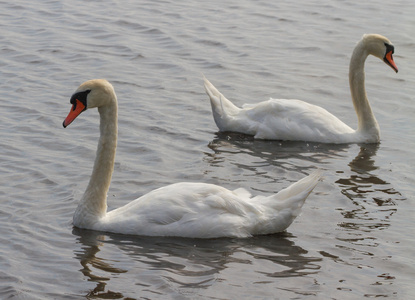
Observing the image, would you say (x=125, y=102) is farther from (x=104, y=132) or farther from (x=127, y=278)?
(x=127, y=278)

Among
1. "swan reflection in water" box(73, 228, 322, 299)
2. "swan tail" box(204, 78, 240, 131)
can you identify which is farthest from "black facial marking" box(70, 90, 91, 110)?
"swan tail" box(204, 78, 240, 131)

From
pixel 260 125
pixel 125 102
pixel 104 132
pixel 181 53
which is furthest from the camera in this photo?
pixel 181 53

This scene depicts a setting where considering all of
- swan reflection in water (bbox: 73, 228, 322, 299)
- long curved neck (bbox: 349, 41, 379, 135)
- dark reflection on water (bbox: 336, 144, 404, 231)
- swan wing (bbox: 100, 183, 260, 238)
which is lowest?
swan reflection in water (bbox: 73, 228, 322, 299)

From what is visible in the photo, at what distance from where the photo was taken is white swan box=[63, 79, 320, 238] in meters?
7.85

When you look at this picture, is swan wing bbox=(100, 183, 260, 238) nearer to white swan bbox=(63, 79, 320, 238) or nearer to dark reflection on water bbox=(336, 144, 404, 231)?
white swan bbox=(63, 79, 320, 238)

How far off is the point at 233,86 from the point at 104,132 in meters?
5.62

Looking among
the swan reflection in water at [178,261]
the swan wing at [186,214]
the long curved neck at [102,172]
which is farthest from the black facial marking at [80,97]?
the swan reflection in water at [178,261]

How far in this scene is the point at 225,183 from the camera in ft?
31.7

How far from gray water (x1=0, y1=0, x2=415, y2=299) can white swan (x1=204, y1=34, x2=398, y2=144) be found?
156 millimetres

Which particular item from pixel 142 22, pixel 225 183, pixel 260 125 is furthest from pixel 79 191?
pixel 142 22

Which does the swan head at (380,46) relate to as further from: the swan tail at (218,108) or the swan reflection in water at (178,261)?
the swan reflection in water at (178,261)

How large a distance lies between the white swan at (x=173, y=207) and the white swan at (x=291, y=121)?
10.6 ft

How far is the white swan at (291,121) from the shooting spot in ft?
37.2

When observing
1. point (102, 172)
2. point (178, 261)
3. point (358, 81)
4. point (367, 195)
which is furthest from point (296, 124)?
point (178, 261)
